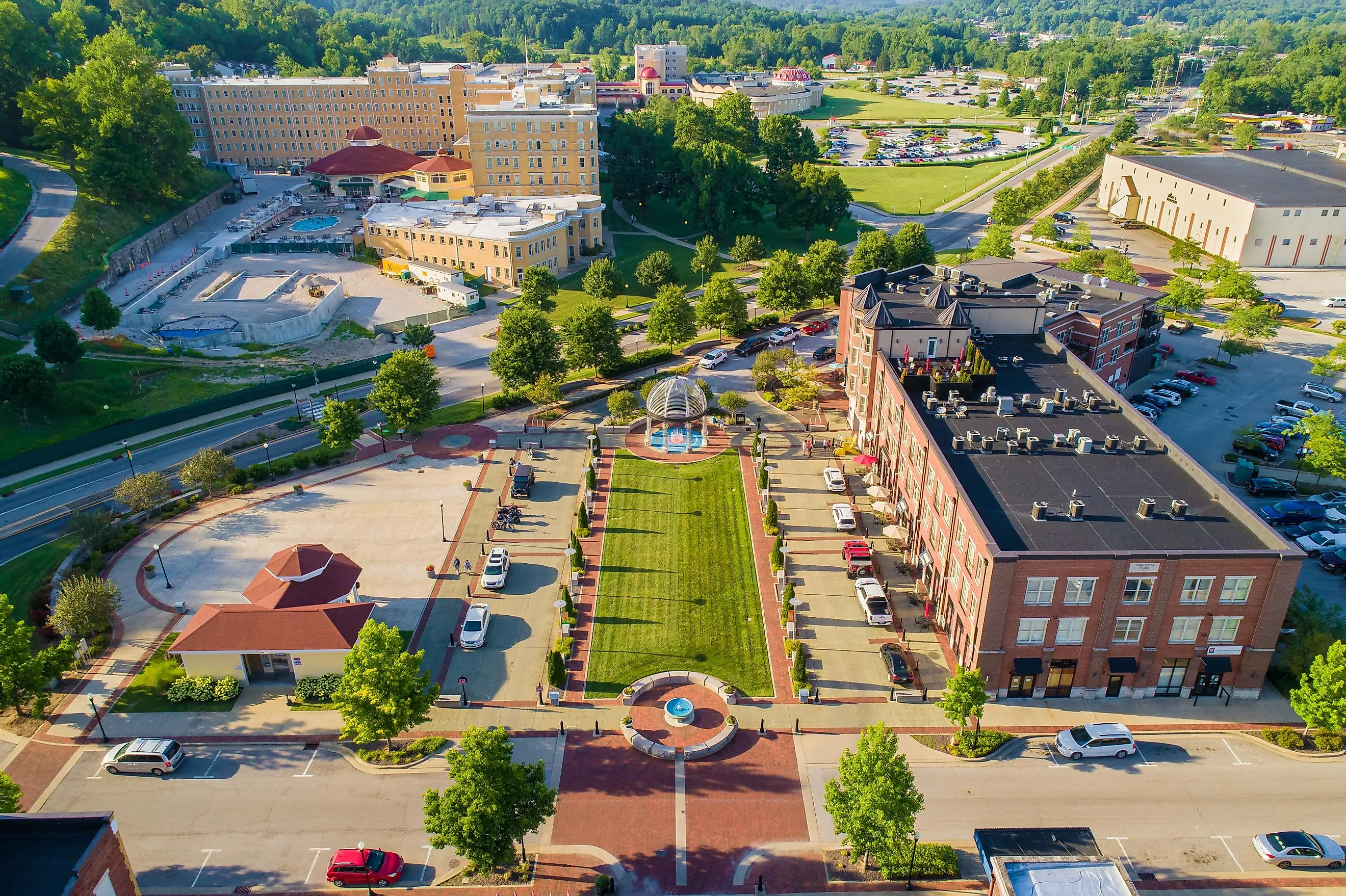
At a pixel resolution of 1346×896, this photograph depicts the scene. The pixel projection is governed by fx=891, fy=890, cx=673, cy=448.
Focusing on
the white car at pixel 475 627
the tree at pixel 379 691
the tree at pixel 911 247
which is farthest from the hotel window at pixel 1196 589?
the tree at pixel 911 247

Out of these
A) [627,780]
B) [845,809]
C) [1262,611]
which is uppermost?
[1262,611]

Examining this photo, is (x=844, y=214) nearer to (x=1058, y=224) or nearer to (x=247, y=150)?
(x=1058, y=224)

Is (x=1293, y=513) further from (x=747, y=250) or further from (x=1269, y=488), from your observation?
(x=747, y=250)

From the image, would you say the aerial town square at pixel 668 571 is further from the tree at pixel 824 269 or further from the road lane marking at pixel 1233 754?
the tree at pixel 824 269

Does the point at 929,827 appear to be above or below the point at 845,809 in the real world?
below

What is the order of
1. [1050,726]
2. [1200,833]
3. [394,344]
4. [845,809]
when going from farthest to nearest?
[394,344]
[1050,726]
[1200,833]
[845,809]

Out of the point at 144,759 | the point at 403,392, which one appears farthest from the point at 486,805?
the point at 403,392

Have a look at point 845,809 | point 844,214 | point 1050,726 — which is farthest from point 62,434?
point 844,214
